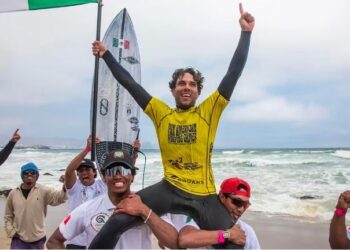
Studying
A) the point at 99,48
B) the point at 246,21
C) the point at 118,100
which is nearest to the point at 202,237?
the point at 246,21

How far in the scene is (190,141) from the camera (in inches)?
120

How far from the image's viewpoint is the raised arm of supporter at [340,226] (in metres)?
2.92

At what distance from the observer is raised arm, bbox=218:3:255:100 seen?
314cm

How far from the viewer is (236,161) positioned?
2605 centimetres

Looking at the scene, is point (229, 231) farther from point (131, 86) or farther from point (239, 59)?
point (131, 86)

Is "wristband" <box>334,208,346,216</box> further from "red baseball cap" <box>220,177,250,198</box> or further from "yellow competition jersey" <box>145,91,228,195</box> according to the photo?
"yellow competition jersey" <box>145,91,228,195</box>

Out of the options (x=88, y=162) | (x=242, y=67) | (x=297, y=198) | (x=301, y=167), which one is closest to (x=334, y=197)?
(x=297, y=198)

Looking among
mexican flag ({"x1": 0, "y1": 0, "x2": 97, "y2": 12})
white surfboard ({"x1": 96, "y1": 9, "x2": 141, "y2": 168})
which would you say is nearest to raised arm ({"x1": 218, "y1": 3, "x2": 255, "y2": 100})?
white surfboard ({"x1": 96, "y1": 9, "x2": 141, "y2": 168})

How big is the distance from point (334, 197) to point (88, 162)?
11133mm

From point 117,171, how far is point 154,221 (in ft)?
1.32

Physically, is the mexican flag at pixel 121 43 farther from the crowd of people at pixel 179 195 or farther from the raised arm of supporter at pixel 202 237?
the raised arm of supporter at pixel 202 237

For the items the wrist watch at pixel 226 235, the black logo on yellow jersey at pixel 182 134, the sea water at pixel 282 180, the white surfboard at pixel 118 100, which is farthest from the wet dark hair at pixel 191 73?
the sea water at pixel 282 180

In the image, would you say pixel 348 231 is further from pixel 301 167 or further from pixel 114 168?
pixel 301 167

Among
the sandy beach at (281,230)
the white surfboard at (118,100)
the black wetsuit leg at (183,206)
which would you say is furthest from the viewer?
the sandy beach at (281,230)
